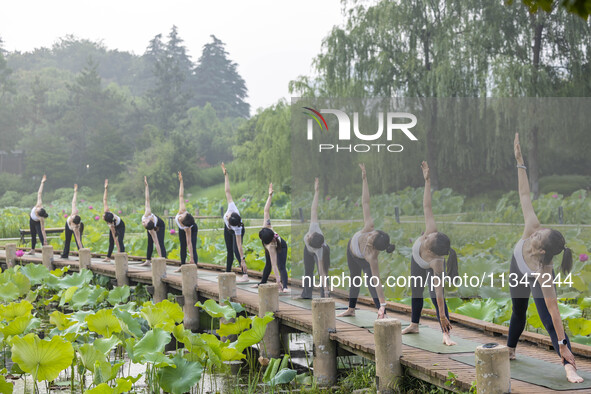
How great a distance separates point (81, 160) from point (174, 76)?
9.02 meters

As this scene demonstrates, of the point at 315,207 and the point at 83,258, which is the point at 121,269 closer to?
the point at 83,258

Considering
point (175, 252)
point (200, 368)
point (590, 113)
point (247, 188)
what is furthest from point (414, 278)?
point (247, 188)

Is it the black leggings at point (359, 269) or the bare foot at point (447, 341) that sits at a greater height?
the black leggings at point (359, 269)

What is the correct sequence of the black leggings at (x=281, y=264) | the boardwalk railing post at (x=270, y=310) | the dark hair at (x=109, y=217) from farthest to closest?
the dark hair at (x=109, y=217) < the black leggings at (x=281, y=264) < the boardwalk railing post at (x=270, y=310)

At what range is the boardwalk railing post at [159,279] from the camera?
10.7m

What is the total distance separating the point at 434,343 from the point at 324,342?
3.27ft

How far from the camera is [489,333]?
20.6 feet

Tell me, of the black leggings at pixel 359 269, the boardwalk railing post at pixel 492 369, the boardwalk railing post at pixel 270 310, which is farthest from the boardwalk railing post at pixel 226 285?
the boardwalk railing post at pixel 492 369

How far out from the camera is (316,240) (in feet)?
23.7

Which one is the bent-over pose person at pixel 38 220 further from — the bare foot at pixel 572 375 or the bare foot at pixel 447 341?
the bare foot at pixel 572 375

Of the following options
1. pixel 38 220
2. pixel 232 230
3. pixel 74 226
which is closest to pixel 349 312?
pixel 232 230

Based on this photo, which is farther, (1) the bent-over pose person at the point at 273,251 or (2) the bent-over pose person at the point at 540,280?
(1) the bent-over pose person at the point at 273,251

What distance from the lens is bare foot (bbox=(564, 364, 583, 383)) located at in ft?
15.1

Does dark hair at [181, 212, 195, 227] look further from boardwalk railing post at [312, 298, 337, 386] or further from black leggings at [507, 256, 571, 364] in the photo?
black leggings at [507, 256, 571, 364]
